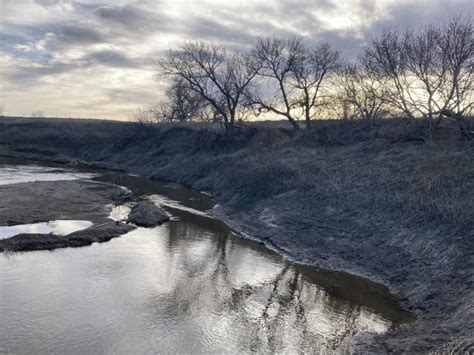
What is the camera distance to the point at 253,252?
70.4 feet

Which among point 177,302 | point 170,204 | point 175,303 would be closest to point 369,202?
point 177,302

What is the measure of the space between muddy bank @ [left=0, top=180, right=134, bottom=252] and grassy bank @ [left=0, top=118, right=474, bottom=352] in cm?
784

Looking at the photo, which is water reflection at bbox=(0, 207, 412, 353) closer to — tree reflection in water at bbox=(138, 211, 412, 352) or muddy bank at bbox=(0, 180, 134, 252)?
tree reflection in water at bbox=(138, 211, 412, 352)

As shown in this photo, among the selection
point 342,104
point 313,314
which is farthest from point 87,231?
point 342,104

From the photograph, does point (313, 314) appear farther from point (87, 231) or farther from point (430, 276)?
point (87, 231)

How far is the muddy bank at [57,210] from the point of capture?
786 inches

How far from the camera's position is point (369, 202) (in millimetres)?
24125

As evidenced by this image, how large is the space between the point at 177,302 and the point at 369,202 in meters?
13.2

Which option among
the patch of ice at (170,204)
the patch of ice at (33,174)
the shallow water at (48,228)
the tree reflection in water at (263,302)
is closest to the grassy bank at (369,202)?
the tree reflection in water at (263,302)

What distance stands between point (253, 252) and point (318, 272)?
12.1 ft

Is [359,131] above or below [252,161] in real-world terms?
above

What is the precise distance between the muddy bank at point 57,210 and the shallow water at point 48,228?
464mm

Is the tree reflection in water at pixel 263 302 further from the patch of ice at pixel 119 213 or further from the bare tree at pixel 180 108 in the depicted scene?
the bare tree at pixel 180 108

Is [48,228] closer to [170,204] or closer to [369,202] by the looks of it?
[170,204]
